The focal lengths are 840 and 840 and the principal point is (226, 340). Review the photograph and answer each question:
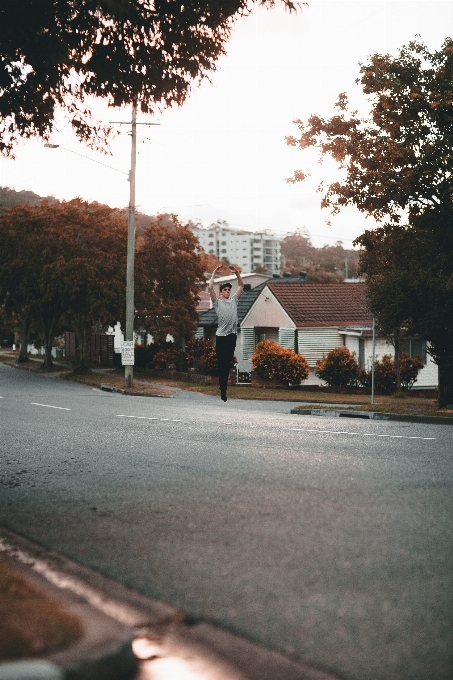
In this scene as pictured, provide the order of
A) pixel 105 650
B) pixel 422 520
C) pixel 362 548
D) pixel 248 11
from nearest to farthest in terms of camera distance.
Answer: pixel 105 650
pixel 362 548
pixel 422 520
pixel 248 11

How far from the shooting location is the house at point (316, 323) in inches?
1799

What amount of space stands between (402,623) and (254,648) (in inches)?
33.2

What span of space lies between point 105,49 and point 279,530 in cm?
631

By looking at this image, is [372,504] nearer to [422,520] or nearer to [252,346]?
[422,520]

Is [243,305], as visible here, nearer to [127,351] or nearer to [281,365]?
[281,365]

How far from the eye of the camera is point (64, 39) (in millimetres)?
9719

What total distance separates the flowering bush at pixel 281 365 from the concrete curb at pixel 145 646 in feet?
118

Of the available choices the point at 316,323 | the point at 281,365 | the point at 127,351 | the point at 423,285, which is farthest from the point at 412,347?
the point at 423,285

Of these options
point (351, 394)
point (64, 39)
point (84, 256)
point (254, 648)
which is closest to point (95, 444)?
point (64, 39)

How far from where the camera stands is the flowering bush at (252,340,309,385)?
4138 centimetres

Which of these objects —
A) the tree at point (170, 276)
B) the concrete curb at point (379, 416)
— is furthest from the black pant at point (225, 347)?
the tree at point (170, 276)

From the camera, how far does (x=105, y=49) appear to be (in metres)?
9.98

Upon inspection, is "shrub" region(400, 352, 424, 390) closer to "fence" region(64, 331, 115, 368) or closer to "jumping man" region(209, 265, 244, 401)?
"fence" region(64, 331, 115, 368)

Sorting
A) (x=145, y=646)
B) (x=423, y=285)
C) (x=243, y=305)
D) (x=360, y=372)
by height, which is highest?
(x=243, y=305)
